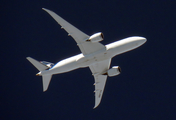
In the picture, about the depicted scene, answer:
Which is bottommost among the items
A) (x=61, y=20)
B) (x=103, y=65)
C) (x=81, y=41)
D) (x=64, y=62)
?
(x=103, y=65)

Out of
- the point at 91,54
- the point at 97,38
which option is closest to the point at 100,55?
the point at 91,54

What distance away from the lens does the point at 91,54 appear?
4306 centimetres

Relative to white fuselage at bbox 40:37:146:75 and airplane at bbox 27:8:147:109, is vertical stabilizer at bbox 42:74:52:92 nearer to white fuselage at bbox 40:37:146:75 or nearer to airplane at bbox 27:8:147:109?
airplane at bbox 27:8:147:109

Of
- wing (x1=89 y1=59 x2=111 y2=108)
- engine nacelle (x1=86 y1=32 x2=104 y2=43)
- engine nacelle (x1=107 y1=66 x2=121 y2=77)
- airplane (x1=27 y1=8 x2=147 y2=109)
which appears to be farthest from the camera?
wing (x1=89 y1=59 x2=111 y2=108)

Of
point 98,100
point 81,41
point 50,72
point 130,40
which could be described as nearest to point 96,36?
point 81,41

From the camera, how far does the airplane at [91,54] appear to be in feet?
134

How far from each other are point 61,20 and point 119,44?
9474 millimetres

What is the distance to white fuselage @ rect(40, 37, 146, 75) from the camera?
41.6m

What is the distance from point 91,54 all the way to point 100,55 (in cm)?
143

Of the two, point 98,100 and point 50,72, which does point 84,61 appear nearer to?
point 50,72

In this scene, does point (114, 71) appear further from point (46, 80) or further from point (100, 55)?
point (46, 80)

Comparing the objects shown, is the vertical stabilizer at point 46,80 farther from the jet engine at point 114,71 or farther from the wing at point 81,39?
the jet engine at point 114,71

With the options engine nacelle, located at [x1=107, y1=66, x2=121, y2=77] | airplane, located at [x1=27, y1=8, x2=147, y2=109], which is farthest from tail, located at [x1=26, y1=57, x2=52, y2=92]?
engine nacelle, located at [x1=107, y1=66, x2=121, y2=77]

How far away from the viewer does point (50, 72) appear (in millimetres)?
44812
